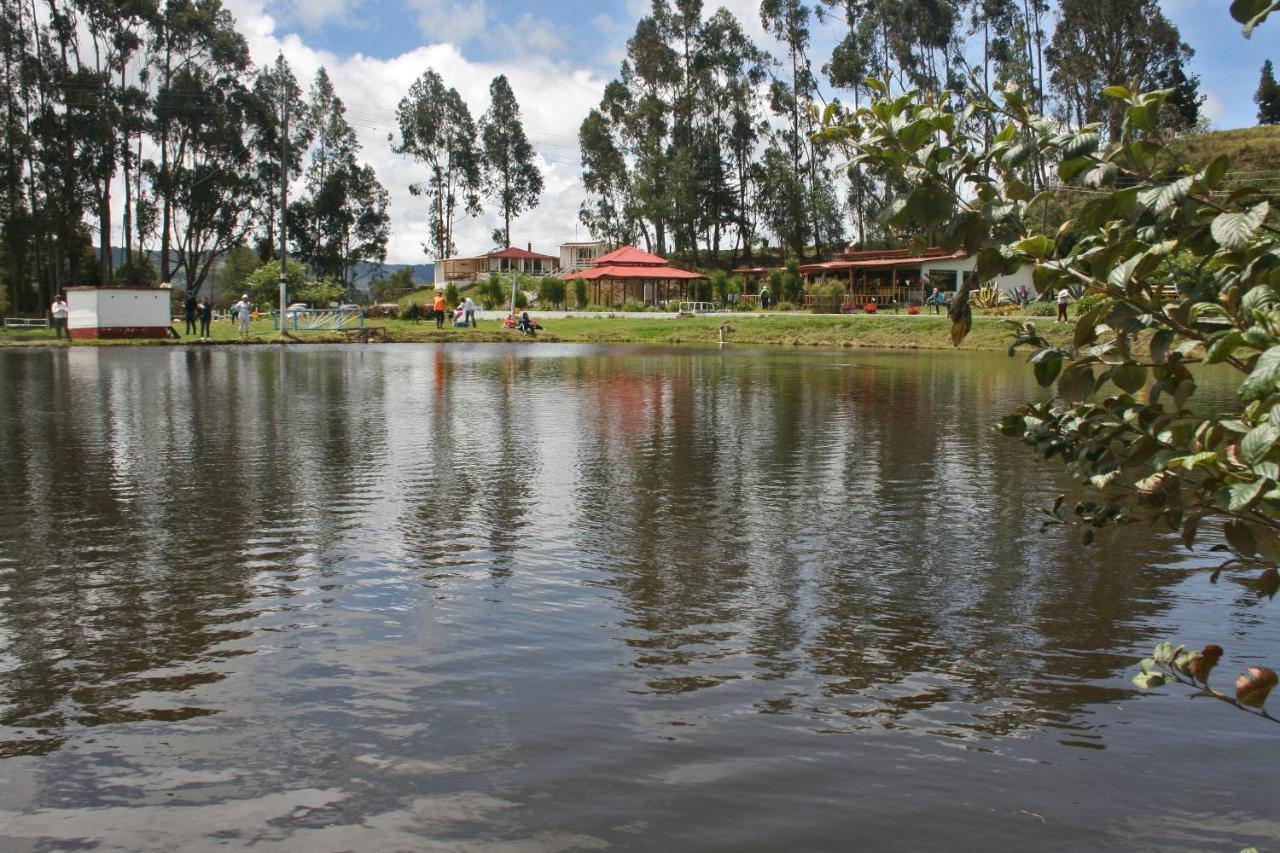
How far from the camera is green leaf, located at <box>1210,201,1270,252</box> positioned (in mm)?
2604

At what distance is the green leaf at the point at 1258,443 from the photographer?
247cm

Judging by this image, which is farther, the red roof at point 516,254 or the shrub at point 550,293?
the red roof at point 516,254

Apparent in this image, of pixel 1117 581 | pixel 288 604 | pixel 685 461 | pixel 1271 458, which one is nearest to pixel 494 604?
pixel 288 604

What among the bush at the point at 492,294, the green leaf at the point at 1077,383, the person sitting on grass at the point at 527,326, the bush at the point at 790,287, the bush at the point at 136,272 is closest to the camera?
the green leaf at the point at 1077,383

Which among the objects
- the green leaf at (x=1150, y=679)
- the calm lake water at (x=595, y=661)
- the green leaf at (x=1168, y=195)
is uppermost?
the green leaf at (x=1168, y=195)

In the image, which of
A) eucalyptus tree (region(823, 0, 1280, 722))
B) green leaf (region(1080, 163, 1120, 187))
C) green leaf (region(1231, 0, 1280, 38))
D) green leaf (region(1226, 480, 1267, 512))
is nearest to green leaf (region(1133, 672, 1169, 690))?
eucalyptus tree (region(823, 0, 1280, 722))

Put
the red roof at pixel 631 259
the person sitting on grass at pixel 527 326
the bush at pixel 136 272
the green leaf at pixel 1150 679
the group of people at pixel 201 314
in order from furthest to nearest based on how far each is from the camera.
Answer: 1. the red roof at pixel 631 259
2. the bush at pixel 136 272
3. the person sitting on grass at pixel 527 326
4. the group of people at pixel 201 314
5. the green leaf at pixel 1150 679

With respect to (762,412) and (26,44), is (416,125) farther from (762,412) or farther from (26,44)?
(762,412)

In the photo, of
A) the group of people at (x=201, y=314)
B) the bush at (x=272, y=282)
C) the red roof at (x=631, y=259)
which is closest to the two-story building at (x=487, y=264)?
the red roof at (x=631, y=259)

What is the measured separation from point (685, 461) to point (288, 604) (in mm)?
7119

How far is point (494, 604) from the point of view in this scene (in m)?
6.89

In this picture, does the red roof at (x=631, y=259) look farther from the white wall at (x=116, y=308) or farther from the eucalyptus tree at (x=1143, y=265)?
the eucalyptus tree at (x=1143, y=265)

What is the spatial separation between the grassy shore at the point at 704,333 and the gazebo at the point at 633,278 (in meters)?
18.6

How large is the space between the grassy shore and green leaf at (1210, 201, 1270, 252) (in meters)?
44.5
